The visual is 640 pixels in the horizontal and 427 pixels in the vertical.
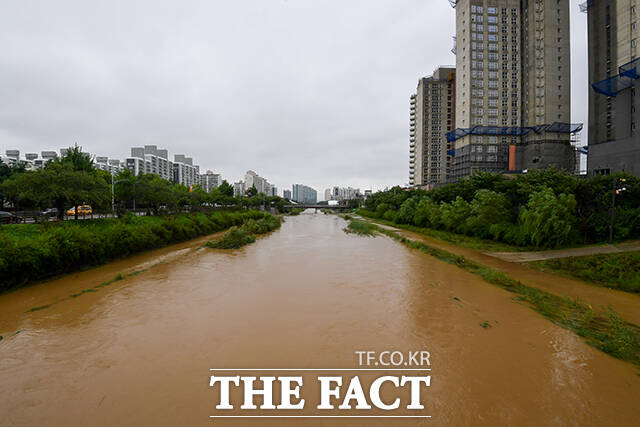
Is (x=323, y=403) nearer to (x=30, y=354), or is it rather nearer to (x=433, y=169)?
(x=30, y=354)

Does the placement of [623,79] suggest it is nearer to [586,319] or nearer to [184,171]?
[586,319]

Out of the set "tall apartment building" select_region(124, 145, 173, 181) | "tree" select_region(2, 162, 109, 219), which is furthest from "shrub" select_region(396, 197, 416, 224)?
"tall apartment building" select_region(124, 145, 173, 181)

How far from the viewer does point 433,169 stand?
9194 cm

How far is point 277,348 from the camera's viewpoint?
642 cm

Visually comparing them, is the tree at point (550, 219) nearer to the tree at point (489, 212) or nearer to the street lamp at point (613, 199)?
the street lamp at point (613, 199)

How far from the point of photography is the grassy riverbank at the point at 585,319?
20.7 feet

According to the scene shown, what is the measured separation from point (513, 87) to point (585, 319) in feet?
234

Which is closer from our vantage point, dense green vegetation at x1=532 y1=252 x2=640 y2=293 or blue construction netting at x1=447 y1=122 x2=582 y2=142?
dense green vegetation at x1=532 y1=252 x2=640 y2=293

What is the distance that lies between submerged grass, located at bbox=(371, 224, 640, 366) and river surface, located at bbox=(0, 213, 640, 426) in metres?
0.43

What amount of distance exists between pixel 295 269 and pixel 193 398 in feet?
33.9

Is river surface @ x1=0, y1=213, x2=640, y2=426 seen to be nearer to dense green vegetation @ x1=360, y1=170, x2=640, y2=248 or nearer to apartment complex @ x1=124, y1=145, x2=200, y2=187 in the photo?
dense green vegetation @ x1=360, y1=170, x2=640, y2=248

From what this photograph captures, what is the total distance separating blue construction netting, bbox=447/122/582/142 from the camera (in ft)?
184

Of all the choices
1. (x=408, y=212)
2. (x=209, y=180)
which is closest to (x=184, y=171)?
(x=209, y=180)

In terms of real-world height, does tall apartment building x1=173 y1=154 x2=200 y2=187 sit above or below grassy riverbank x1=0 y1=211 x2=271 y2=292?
above
